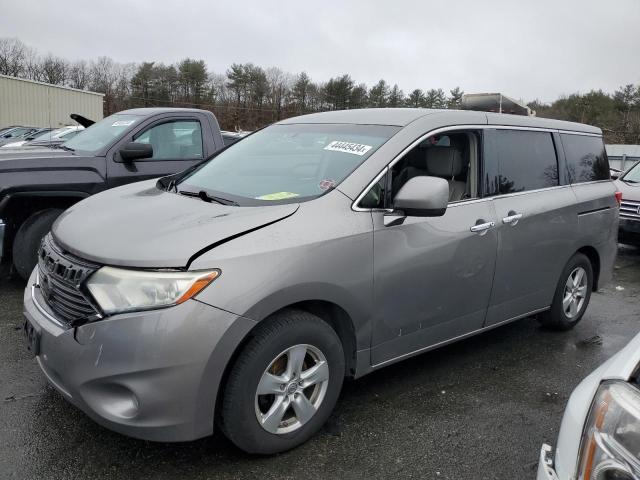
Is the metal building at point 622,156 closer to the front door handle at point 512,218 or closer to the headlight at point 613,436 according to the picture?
the front door handle at point 512,218

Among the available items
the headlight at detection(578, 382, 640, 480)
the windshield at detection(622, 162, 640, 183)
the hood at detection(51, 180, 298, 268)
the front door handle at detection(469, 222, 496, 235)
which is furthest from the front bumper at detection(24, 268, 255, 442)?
the windshield at detection(622, 162, 640, 183)

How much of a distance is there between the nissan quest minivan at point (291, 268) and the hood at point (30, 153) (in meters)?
1.99

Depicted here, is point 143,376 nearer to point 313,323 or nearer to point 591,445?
point 313,323

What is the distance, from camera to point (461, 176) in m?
3.62

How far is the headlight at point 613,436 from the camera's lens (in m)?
1.32

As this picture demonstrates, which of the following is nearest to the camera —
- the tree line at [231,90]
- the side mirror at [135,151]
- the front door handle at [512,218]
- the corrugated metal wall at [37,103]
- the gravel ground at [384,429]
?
the gravel ground at [384,429]

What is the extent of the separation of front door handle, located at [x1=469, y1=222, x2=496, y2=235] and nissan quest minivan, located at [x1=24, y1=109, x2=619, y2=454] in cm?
2

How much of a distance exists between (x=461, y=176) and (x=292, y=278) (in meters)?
1.69

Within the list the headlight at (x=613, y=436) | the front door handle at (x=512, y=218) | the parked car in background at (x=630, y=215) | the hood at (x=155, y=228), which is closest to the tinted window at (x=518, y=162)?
the front door handle at (x=512, y=218)

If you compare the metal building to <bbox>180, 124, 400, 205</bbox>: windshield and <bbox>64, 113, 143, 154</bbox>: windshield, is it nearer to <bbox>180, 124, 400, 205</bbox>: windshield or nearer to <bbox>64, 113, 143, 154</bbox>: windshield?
<bbox>64, 113, 143, 154</bbox>: windshield

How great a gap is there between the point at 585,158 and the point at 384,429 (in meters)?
3.12

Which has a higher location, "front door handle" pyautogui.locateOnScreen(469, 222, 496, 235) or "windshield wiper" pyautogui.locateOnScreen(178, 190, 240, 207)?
"windshield wiper" pyautogui.locateOnScreen(178, 190, 240, 207)

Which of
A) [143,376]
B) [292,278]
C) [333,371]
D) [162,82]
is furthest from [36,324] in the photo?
[162,82]

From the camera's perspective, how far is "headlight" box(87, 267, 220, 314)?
2.23 metres
